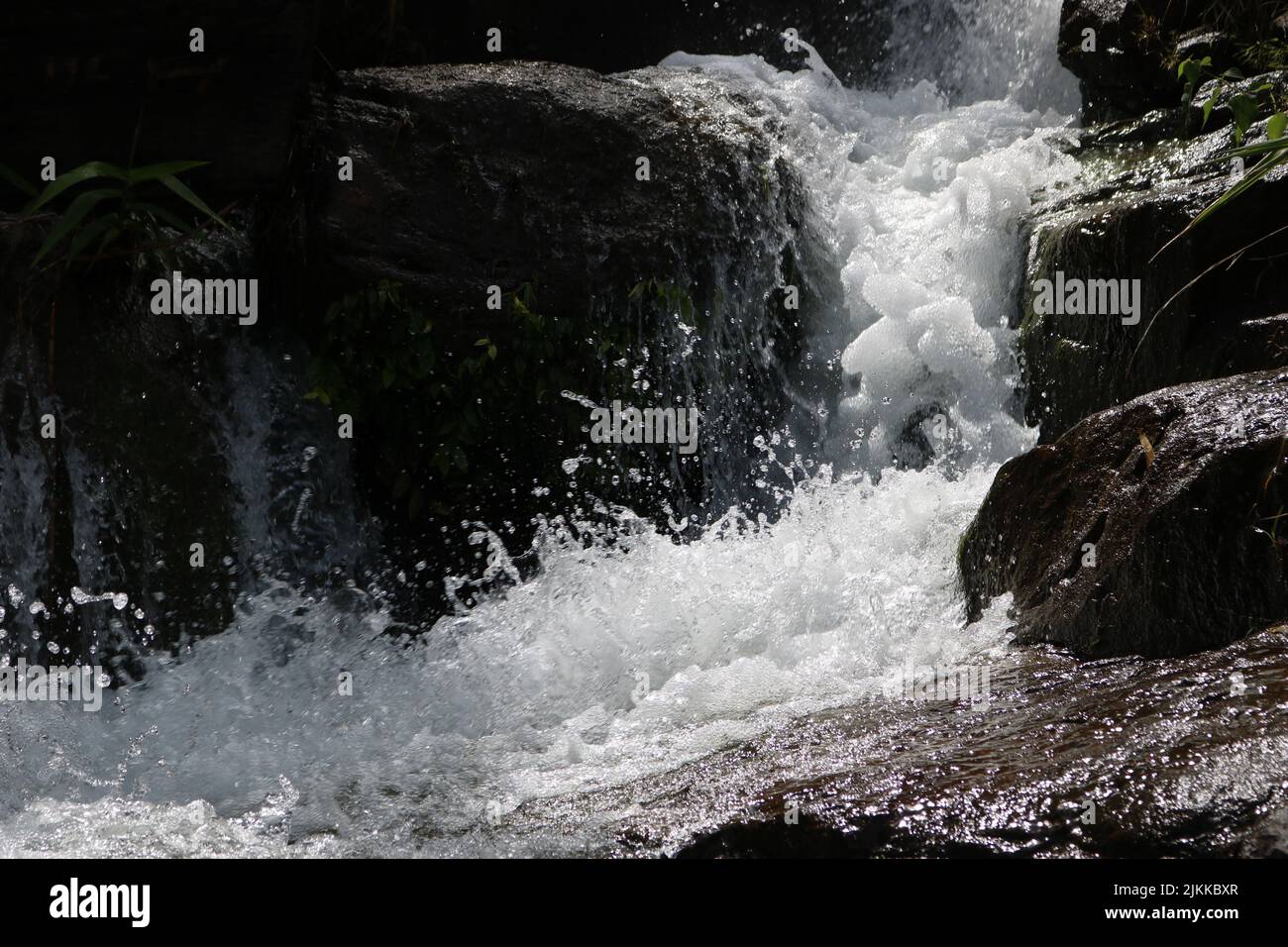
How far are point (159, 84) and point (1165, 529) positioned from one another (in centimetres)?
413

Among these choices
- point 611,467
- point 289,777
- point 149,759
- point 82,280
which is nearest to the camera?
point 289,777

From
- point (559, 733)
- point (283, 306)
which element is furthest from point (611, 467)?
point (559, 733)

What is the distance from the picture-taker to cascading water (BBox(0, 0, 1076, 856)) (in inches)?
128

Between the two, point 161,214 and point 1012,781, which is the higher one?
point 161,214

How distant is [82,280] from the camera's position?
486 centimetres

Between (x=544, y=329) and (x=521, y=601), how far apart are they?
4.12 feet

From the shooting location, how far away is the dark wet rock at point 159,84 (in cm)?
482

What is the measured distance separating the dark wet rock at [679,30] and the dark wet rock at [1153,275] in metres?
3.32

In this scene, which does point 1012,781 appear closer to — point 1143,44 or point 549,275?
point 549,275

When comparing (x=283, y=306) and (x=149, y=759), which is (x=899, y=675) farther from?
(x=283, y=306)

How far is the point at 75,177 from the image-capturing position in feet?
15.1

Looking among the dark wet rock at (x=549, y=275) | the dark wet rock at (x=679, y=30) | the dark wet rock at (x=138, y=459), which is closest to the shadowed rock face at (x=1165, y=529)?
the dark wet rock at (x=549, y=275)

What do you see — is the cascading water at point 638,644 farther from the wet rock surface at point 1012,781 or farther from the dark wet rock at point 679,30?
the dark wet rock at point 679,30

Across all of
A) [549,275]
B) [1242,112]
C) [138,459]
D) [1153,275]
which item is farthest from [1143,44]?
[138,459]
